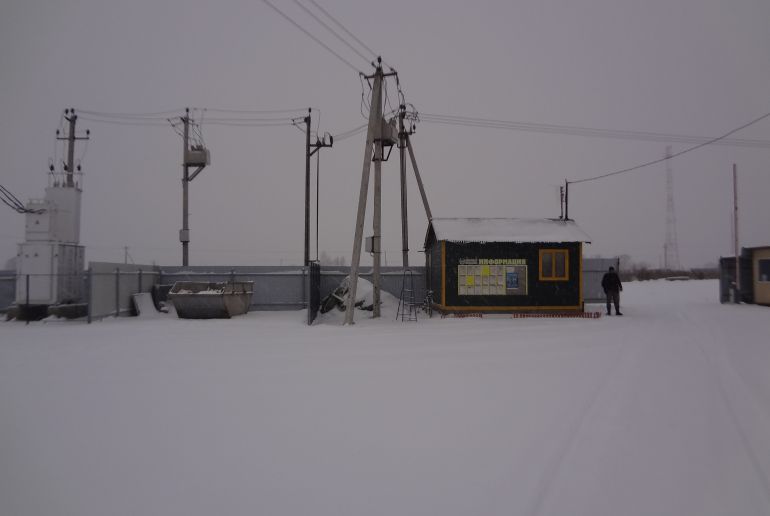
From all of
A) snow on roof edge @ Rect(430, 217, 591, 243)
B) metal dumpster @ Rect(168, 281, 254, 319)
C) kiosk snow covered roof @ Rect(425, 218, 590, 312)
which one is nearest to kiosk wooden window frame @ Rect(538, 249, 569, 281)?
kiosk snow covered roof @ Rect(425, 218, 590, 312)

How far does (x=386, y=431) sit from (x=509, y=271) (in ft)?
46.2

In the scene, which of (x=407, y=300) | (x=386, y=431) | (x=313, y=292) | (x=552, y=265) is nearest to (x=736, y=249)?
(x=552, y=265)

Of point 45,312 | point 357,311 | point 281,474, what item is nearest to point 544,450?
point 281,474

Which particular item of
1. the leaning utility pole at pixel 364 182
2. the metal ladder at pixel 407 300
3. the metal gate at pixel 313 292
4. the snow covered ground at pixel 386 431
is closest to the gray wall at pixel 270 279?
the metal ladder at pixel 407 300

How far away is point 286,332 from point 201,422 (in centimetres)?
838

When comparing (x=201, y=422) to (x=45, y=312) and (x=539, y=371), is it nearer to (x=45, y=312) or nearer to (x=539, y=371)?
(x=539, y=371)

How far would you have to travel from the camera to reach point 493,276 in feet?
60.0

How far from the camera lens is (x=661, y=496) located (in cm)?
383

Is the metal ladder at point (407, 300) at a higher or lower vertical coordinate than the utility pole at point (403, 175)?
lower

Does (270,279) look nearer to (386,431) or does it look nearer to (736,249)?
(386,431)

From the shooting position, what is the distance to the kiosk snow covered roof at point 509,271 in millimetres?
18141

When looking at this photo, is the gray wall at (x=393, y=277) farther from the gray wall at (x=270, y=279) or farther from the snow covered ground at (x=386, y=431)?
the snow covered ground at (x=386, y=431)

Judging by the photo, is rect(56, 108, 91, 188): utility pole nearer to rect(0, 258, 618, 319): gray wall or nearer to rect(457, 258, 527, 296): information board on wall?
rect(0, 258, 618, 319): gray wall

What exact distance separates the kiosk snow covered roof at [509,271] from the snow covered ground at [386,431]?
25.0 ft
